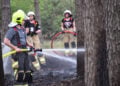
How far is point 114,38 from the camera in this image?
17.2 feet

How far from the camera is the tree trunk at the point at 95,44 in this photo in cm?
695

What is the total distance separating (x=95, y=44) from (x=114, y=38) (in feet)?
5.71

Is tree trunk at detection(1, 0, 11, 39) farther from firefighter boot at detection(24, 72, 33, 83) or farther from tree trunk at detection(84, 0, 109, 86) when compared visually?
tree trunk at detection(84, 0, 109, 86)

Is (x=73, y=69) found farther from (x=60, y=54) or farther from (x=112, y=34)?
(x=112, y=34)

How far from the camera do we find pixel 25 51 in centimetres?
898

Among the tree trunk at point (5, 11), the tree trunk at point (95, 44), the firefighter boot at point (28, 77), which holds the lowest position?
the firefighter boot at point (28, 77)

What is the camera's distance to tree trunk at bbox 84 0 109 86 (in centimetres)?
695

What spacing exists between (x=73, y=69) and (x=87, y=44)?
472 centimetres

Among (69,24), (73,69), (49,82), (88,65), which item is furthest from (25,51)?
(69,24)

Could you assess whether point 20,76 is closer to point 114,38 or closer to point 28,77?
point 28,77

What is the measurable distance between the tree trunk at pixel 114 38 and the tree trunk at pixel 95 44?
5.02 ft

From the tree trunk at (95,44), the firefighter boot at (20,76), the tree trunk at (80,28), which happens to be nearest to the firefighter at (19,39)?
the firefighter boot at (20,76)

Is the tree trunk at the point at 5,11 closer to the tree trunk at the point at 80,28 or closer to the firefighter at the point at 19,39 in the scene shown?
the tree trunk at the point at 80,28

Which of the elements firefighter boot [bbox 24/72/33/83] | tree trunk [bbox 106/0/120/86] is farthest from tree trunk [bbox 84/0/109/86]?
firefighter boot [bbox 24/72/33/83]
